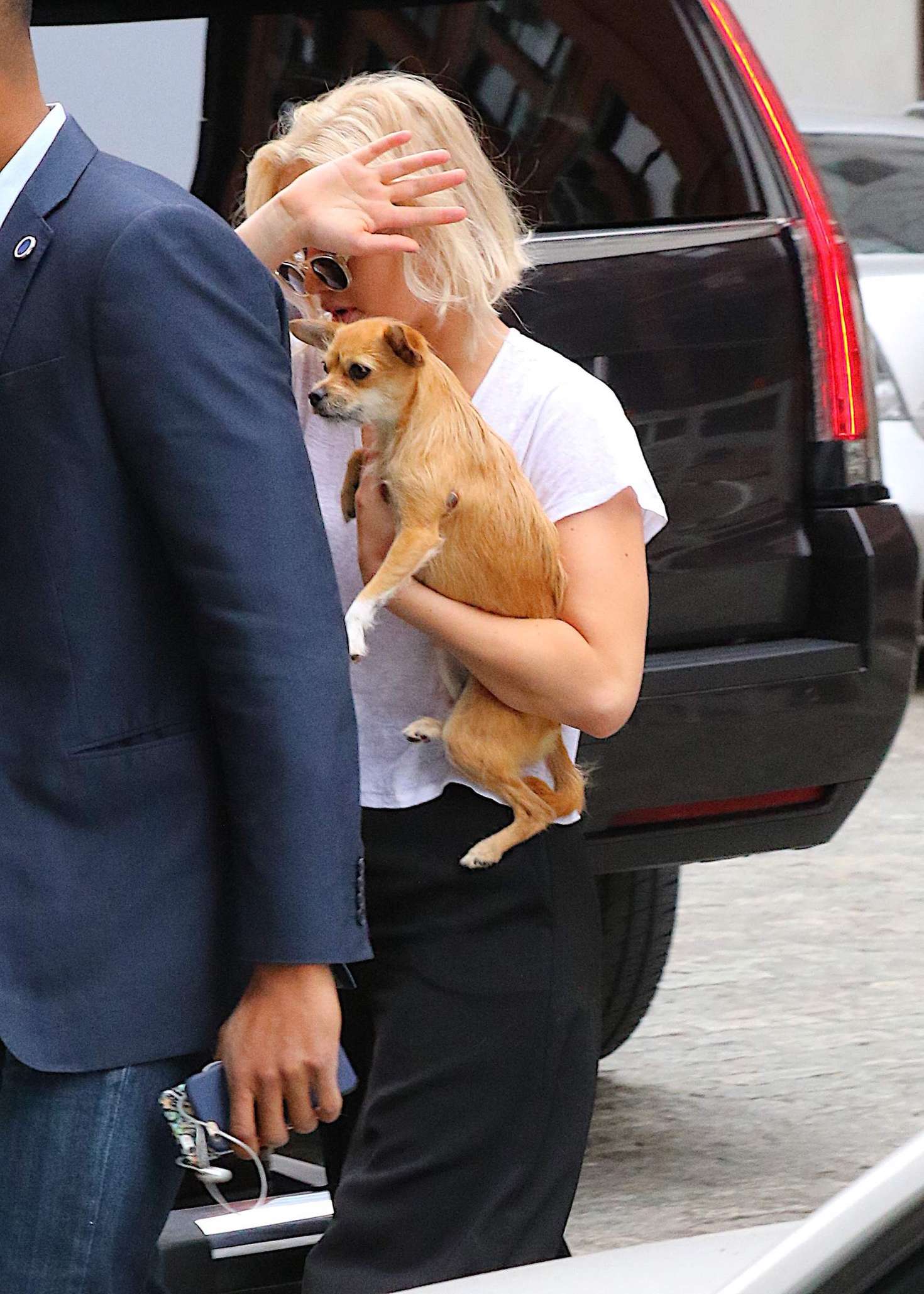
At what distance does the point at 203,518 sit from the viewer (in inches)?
65.5

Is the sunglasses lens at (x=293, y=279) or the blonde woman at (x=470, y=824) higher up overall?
the sunglasses lens at (x=293, y=279)

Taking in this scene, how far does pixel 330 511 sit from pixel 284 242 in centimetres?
29

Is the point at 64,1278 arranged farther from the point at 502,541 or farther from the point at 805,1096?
the point at 805,1096

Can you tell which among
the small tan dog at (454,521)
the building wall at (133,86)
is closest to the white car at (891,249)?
the building wall at (133,86)

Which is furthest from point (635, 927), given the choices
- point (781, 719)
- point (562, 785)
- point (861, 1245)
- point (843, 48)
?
point (843, 48)

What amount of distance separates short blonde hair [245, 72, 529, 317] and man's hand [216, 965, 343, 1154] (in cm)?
77

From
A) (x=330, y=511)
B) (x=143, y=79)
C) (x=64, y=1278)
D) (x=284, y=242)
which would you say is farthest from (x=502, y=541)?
(x=143, y=79)

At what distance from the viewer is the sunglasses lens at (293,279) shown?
7.57ft

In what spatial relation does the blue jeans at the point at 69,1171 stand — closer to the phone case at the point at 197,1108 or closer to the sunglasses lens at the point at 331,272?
the phone case at the point at 197,1108

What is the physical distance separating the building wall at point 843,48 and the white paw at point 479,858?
1366 cm

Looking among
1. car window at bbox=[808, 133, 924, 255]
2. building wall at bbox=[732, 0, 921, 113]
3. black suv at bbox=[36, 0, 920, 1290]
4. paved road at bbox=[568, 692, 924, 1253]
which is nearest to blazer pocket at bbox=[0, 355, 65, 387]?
black suv at bbox=[36, 0, 920, 1290]

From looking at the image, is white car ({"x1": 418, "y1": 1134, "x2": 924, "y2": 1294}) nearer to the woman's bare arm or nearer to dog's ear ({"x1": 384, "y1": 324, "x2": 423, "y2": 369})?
the woman's bare arm

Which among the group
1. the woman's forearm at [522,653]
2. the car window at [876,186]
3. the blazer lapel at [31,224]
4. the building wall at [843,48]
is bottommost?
the building wall at [843,48]

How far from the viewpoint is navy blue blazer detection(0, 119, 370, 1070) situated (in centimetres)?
166
